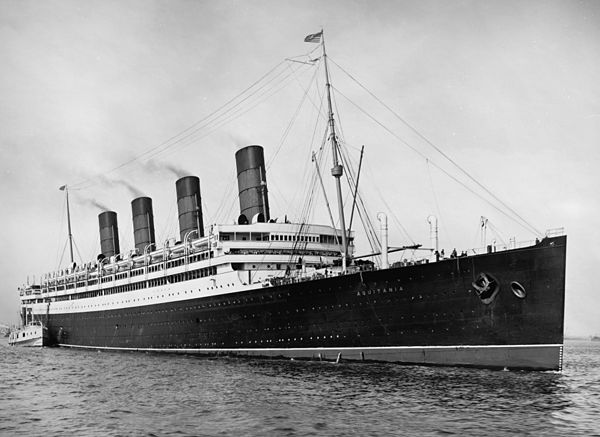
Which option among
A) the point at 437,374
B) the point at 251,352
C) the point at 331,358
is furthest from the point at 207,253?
the point at 437,374

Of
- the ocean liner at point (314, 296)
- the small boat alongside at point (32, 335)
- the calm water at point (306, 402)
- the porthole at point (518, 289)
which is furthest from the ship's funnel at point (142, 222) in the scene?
the porthole at point (518, 289)

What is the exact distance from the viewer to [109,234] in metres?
63.4

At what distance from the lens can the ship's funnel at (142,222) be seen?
55956 millimetres

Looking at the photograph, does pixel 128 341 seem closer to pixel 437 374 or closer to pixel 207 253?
pixel 207 253

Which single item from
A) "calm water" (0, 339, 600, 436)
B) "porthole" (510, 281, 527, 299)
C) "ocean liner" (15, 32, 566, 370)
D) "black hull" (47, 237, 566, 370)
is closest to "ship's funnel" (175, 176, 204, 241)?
"ocean liner" (15, 32, 566, 370)

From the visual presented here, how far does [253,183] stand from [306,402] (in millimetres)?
23477

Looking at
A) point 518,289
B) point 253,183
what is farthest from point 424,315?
point 253,183

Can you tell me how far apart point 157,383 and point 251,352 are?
367 inches

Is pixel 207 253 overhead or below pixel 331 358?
overhead

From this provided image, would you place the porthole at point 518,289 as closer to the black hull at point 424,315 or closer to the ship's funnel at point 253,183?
the black hull at point 424,315

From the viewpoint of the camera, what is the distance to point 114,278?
53188mm

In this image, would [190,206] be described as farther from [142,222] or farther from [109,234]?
[109,234]

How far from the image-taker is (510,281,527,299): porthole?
24159 mm

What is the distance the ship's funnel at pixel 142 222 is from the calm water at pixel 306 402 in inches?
1097
